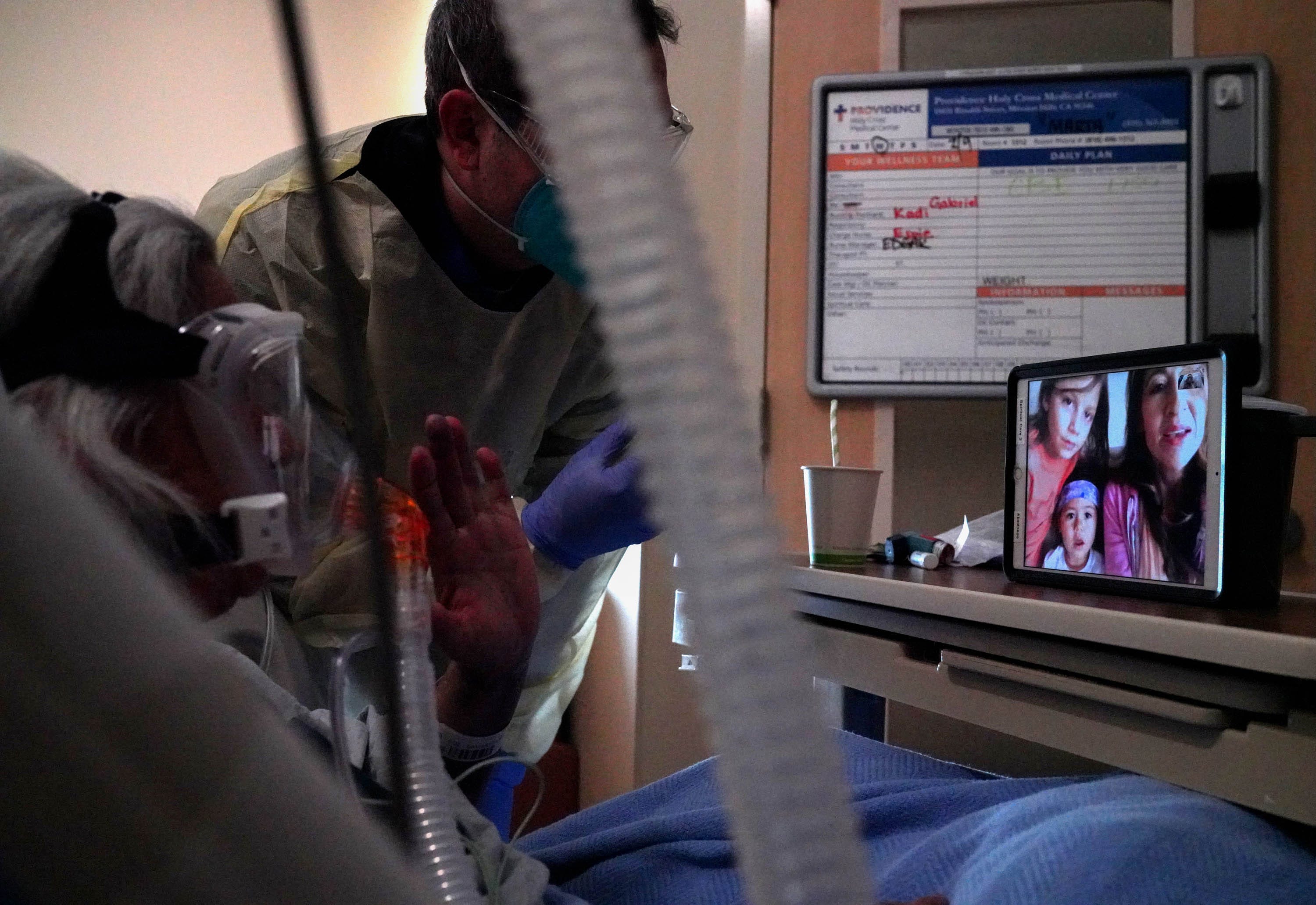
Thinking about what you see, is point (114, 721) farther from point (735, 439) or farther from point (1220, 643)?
point (1220, 643)

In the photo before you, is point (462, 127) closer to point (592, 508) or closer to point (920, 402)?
point (592, 508)

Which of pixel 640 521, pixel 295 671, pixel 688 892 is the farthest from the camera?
pixel 640 521

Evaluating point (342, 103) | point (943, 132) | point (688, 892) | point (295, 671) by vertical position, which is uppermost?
point (342, 103)

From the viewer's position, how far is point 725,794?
0.18m

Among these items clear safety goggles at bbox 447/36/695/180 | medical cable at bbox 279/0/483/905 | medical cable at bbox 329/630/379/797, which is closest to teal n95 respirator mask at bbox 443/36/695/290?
clear safety goggles at bbox 447/36/695/180

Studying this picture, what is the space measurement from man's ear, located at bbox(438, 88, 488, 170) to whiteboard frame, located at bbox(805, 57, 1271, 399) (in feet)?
1.85

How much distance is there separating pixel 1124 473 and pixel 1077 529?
7 centimetres

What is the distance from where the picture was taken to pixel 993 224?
1365 mm

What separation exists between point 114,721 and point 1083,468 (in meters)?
0.86

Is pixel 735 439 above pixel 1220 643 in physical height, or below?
above

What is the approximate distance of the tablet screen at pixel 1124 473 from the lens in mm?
740

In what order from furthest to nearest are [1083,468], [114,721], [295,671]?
[1083,468] → [295,671] → [114,721]

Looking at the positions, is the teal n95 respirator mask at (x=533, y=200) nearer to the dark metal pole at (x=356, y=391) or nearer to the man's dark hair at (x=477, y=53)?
the man's dark hair at (x=477, y=53)

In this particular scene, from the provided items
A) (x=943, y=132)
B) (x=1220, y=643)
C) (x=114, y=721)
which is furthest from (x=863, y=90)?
(x=114, y=721)
